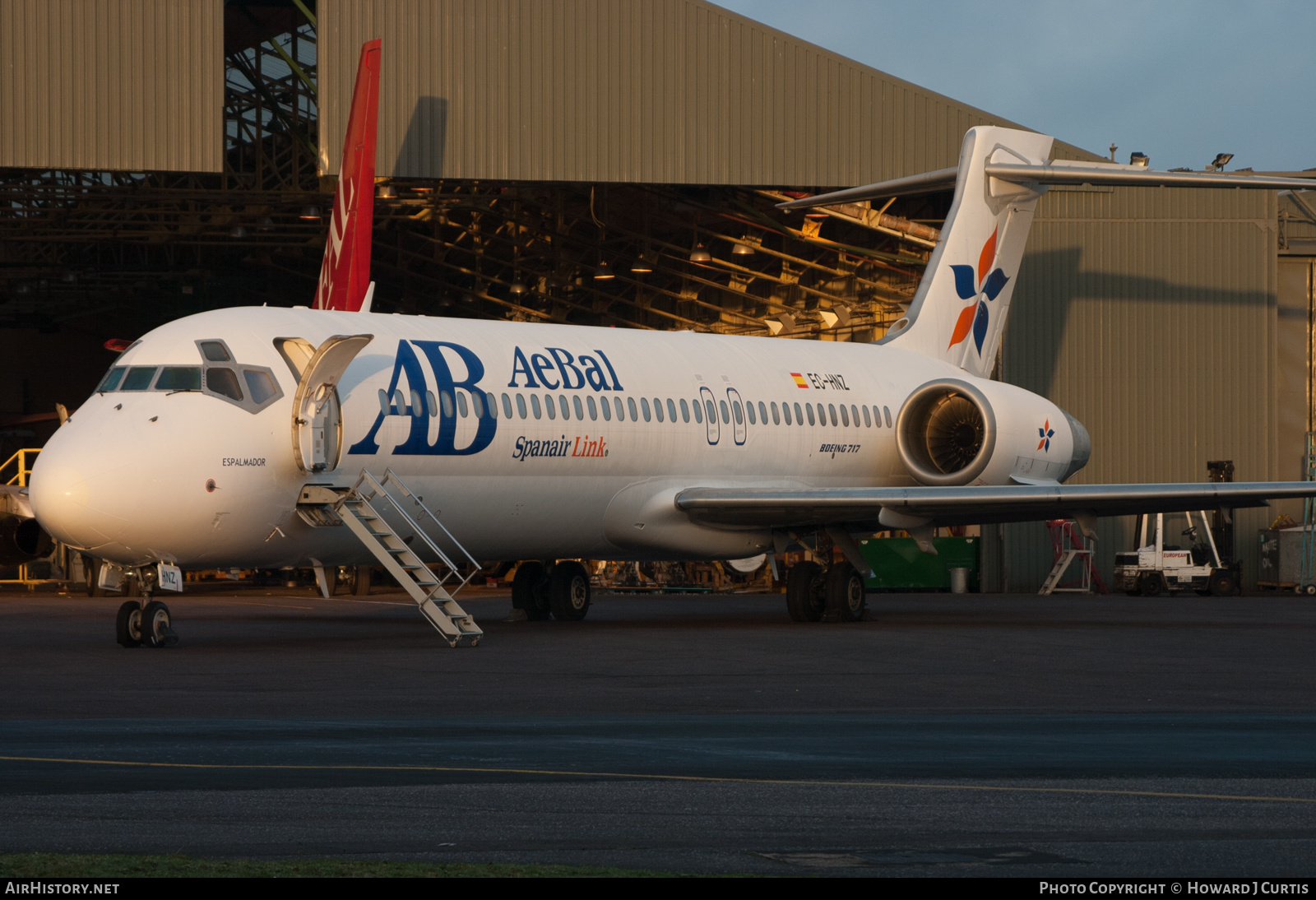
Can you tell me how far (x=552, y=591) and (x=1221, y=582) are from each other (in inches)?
665

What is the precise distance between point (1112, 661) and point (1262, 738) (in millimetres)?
5811

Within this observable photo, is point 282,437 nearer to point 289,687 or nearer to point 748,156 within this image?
point 289,687

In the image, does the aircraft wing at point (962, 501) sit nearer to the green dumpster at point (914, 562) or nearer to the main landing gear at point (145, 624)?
the main landing gear at point (145, 624)

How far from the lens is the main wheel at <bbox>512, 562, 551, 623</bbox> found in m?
22.6

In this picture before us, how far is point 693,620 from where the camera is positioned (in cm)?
2355

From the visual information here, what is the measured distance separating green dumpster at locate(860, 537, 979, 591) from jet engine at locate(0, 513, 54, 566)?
21395mm

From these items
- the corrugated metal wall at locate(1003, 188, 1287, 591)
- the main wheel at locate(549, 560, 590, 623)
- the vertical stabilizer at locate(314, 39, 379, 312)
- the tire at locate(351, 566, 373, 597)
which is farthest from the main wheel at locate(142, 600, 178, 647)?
the corrugated metal wall at locate(1003, 188, 1287, 591)

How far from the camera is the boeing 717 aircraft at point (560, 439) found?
1641cm

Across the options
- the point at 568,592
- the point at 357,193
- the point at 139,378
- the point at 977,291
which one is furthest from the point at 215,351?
the point at 977,291

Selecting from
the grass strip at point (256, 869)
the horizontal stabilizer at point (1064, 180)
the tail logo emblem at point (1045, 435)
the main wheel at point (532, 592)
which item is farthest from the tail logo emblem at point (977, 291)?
the grass strip at point (256, 869)

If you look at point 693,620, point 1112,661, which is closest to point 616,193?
point 693,620

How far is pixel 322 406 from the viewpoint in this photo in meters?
16.9

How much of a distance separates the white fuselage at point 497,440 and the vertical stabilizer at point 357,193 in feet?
21.5

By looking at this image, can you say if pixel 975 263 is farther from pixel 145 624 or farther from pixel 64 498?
pixel 64 498
